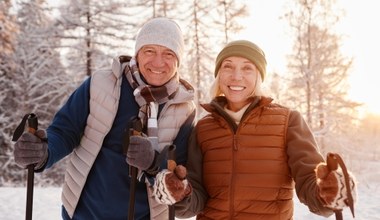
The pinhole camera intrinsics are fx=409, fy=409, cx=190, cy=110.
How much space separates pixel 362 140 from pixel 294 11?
653 centimetres

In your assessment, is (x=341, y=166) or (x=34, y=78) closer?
(x=341, y=166)

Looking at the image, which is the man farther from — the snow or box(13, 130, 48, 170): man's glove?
the snow

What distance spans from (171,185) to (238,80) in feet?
3.08

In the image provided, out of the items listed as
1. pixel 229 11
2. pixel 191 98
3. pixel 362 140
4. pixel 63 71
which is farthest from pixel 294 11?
pixel 191 98

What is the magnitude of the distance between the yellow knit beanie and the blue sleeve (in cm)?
105

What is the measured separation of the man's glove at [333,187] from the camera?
2.03 meters

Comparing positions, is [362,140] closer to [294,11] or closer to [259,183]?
[294,11]

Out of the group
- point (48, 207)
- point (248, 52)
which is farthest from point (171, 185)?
point (48, 207)

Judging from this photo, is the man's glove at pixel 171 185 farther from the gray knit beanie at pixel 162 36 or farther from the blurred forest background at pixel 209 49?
the blurred forest background at pixel 209 49

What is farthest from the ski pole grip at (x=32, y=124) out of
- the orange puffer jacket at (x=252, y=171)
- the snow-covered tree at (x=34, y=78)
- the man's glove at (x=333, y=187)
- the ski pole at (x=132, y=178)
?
the snow-covered tree at (x=34, y=78)

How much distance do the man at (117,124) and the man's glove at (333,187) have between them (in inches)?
45.8

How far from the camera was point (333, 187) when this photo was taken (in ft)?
6.75

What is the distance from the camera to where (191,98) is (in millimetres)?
3160

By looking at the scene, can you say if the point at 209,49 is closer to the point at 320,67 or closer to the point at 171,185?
the point at 320,67
